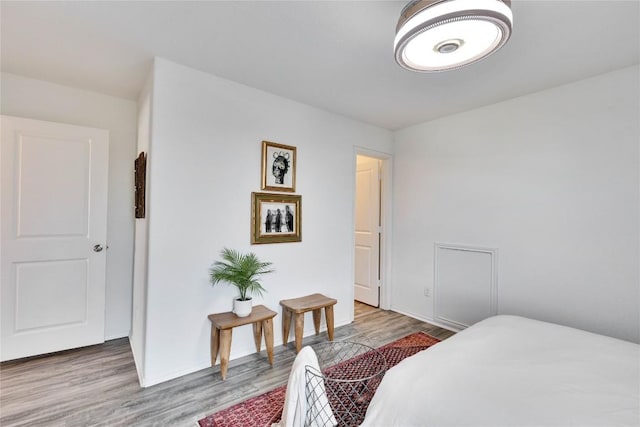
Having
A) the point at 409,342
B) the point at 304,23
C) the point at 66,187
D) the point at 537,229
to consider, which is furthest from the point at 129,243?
the point at 537,229

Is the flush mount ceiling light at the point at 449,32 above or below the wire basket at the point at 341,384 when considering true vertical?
above

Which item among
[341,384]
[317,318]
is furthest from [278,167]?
[341,384]

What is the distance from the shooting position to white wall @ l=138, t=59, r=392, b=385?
2.20 meters

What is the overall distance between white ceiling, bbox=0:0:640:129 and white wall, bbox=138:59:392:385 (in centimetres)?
25

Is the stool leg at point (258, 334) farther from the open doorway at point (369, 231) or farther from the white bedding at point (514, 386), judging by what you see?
the open doorway at point (369, 231)

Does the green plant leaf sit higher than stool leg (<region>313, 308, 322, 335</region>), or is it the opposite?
the green plant leaf

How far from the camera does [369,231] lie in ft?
13.8

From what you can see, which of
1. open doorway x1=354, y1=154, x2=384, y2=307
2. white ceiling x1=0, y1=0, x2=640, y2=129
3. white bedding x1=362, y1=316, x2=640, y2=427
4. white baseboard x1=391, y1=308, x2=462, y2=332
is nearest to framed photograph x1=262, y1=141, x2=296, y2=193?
white ceiling x1=0, y1=0, x2=640, y2=129

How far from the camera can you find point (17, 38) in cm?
196

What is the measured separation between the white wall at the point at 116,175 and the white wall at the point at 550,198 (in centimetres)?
336

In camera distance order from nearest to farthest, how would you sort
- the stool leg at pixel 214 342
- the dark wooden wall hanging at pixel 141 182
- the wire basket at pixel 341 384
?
the wire basket at pixel 341 384, the stool leg at pixel 214 342, the dark wooden wall hanging at pixel 141 182

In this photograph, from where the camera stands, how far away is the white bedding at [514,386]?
1049 millimetres

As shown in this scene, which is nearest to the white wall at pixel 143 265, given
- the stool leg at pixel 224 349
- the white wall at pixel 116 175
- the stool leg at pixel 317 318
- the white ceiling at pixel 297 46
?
the white ceiling at pixel 297 46

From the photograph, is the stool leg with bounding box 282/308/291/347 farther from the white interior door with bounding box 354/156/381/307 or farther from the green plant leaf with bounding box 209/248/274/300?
the white interior door with bounding box 354/156/381/307
